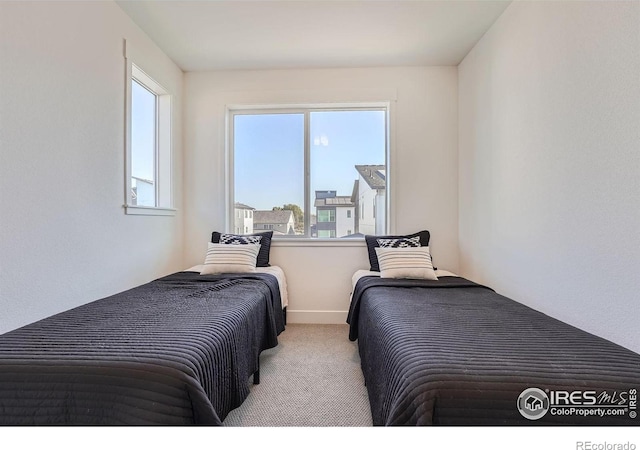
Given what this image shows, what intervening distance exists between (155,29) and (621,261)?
3.28 metres

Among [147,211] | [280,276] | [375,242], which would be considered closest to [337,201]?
[375,242]

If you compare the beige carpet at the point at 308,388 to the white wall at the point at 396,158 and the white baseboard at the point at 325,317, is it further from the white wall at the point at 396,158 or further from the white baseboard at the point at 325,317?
the white wall at the point at 396,158

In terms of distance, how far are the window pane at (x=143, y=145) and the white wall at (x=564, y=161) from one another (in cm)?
286

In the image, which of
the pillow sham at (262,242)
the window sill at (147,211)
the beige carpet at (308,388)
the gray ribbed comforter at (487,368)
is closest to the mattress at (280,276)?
the pillow sham at (262,242)

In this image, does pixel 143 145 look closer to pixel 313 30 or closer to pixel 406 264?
pixel 313 30

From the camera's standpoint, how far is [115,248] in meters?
2.03

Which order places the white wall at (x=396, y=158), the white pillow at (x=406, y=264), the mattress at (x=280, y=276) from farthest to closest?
the white wall at (x=396, y=158) < the mattress at (x=280, y=276) < the white pillow at (x=406, y=264)

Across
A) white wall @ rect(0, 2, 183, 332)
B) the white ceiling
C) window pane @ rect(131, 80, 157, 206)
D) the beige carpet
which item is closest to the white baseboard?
the beige carpet

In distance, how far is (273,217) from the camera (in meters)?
3.09

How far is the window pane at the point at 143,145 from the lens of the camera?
2414 millimetres

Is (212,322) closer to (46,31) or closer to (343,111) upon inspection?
(46,31)

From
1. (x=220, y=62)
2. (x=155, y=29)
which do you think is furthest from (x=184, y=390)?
(x=220, y=62)

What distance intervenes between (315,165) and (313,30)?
47.1 inches

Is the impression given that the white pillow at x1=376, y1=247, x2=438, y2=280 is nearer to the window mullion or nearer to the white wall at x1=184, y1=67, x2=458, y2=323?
the white wall at x1=184, y1=67, x2=458, y2=323
